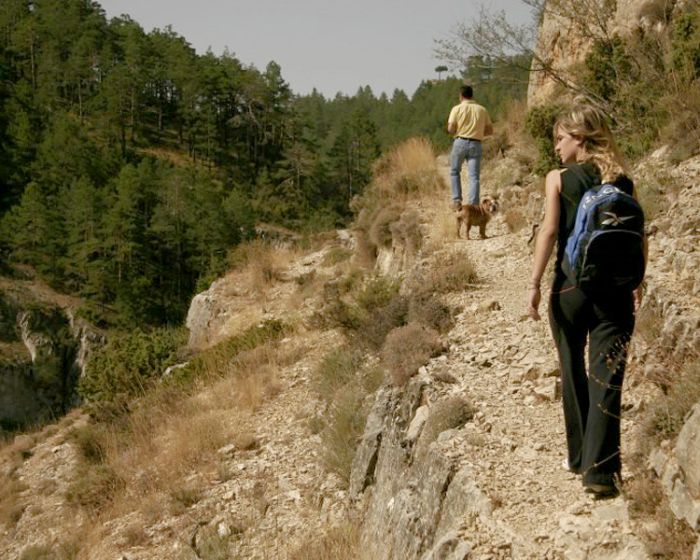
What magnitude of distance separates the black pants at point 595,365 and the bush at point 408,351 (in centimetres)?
233

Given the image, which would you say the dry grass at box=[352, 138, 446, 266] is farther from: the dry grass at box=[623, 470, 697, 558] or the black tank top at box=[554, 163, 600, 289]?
the dry grass at box=[623, 470, 697, 558]

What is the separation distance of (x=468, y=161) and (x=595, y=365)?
6.25 metres

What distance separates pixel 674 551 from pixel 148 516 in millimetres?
5674

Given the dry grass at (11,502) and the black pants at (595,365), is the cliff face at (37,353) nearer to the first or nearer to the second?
the dry grass at (11,502)

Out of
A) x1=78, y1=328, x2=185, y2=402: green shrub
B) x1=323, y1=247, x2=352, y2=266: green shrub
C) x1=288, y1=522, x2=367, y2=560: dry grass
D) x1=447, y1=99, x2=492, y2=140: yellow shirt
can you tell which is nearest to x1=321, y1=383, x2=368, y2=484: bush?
x1=288, y1=522, x2=367, y2=560: dry grass

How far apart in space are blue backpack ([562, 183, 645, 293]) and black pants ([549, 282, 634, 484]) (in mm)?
93

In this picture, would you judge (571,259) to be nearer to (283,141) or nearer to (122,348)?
(122,348)

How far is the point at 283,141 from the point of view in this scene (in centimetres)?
6366

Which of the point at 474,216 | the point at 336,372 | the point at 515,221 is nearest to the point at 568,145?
the point at 336,372

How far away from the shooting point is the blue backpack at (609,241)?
3.14m

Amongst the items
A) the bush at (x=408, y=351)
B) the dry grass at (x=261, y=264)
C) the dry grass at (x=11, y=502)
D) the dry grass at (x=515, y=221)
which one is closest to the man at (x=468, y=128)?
the dry grass at (x=515, y=221)

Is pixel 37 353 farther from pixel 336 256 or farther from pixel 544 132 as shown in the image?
pixel 544 132

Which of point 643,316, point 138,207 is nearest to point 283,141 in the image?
point 138,207

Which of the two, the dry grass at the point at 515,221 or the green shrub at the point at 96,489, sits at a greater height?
the dry grass at the point at 515,221
